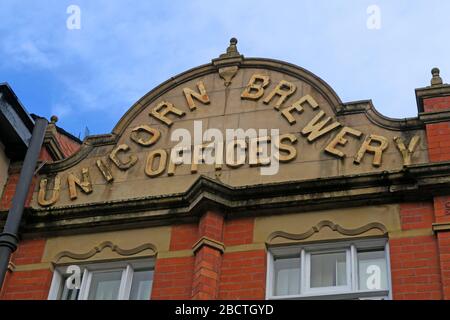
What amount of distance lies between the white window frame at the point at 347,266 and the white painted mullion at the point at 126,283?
2.20 meters

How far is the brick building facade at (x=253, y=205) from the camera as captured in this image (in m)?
12.9

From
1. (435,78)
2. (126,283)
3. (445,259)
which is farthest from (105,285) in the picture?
(435,78)

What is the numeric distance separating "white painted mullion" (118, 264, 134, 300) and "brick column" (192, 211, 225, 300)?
1140 mm

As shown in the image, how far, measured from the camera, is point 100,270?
14.1 metres

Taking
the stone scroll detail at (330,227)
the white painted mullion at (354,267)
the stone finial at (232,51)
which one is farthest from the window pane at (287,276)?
the stone finial at (232,51)

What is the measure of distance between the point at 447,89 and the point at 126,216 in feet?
18.3

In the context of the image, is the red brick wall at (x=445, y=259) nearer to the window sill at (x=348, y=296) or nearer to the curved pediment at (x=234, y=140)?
the window sill at (x=348, y=296)

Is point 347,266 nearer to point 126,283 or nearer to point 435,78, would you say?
point 126,283

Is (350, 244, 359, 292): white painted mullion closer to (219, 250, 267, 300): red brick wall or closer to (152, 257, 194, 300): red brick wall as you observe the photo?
(219, 250, 267, 300): red brick wall

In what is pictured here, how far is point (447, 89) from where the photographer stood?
46.7ft

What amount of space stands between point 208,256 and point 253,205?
114 cm

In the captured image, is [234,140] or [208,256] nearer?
[208,256]
